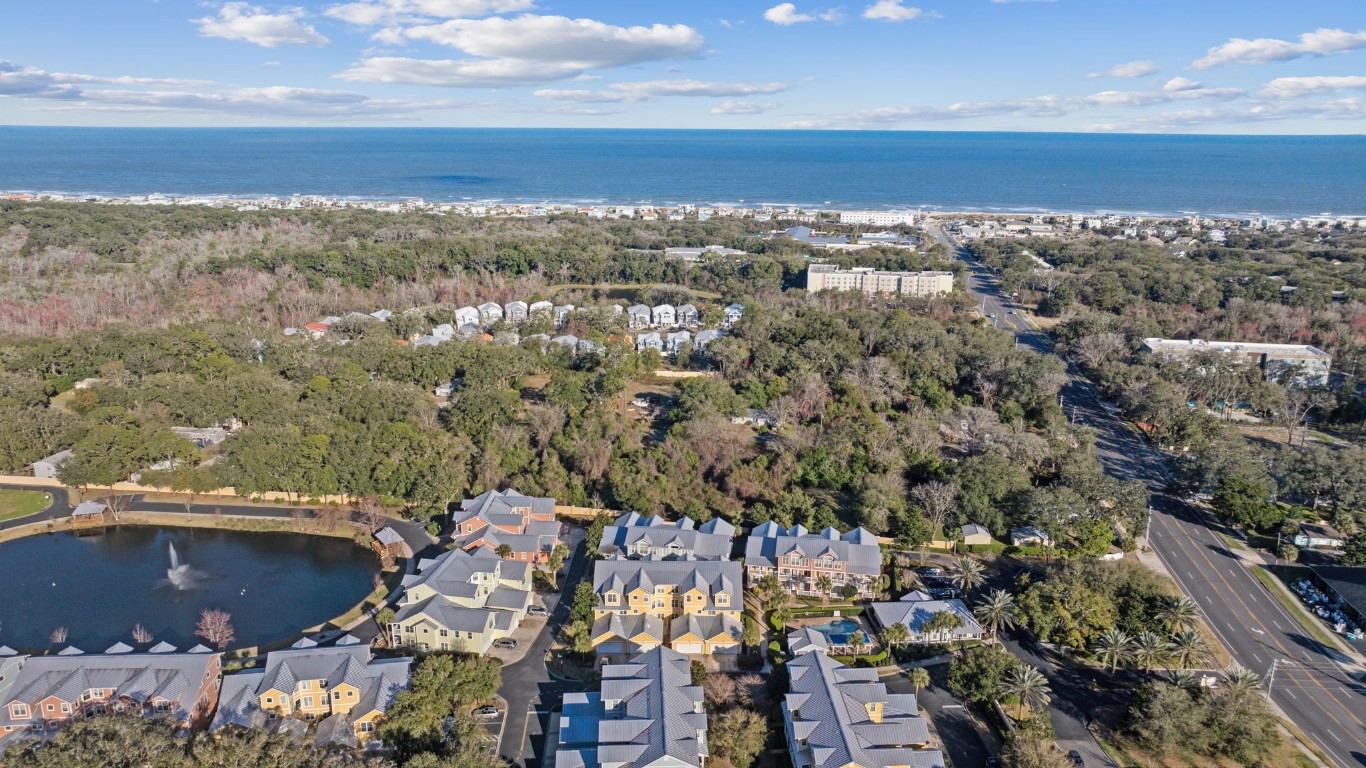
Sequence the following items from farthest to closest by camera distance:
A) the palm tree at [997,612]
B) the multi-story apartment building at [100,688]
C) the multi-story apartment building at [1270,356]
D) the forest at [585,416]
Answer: the multi-story apartment building at [1270,356]
the forest at [585,416]
the palm tree at [997,612]
the multi-story apartment building at [100,688]

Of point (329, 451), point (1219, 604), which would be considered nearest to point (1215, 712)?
point (1219, 604)

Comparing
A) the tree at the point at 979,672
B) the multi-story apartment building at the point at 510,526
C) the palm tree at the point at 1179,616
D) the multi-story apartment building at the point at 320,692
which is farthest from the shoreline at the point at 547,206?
the tree at the point at 979,672

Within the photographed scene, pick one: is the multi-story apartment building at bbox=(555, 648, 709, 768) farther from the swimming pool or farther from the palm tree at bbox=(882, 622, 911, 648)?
the palm tree at bbox=(882, 622, 911, 648)

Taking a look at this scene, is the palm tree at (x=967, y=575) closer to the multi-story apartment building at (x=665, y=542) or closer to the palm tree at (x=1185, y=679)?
the palm tree at (x=1185, y=679)

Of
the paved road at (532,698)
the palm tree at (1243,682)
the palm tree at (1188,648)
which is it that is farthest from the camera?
the palm tree at (1188,648)

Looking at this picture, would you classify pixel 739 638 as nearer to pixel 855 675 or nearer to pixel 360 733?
pixel 855 675

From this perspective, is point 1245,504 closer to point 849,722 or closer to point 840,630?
point 840,630

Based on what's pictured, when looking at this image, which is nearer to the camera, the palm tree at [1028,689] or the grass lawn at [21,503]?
the palm tree at [1028,689]

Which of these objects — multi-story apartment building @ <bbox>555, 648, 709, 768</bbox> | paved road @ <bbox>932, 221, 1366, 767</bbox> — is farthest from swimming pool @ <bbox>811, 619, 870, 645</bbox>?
paved road @ <bbox>932, 221, 1366, 767</bbox>
